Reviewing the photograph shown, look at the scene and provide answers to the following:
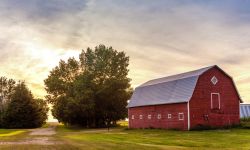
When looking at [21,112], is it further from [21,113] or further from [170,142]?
[170,142]

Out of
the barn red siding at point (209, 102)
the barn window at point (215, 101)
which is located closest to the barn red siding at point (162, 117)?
the barn red siding at point (209, 102)

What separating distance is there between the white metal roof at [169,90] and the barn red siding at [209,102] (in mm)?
888

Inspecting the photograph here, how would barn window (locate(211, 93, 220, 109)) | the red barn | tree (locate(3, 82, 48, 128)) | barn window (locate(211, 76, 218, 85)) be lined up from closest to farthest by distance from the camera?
1. the red barn
2. barn window (locate(211, 93, 220, 109))
3. barn window (locate(211, 76, 218, 85))
4. tree (locate(3, 82, 48, 128))

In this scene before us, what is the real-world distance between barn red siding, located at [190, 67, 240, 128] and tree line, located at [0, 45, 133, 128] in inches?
1032

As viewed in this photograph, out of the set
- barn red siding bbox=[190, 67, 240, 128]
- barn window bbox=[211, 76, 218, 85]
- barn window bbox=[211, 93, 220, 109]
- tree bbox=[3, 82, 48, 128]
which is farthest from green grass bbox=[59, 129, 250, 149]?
tree bbox=[3, 82, 48, 128]

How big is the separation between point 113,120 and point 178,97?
30.1 m

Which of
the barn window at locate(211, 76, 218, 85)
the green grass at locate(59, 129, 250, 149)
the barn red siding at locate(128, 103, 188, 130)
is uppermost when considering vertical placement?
the barn window at locate(211, 76, 218, 85)

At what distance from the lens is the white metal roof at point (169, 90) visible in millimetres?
52116

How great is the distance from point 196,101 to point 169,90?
18.4 feet

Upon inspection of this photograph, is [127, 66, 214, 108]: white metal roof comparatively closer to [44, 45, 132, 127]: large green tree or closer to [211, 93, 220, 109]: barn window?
[211, 93, 220, 109]: barn window

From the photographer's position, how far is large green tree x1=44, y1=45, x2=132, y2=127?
7412 cm

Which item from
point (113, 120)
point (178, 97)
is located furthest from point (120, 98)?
point (178, 97)

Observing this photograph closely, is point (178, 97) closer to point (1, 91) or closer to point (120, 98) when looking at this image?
point (120, 98)

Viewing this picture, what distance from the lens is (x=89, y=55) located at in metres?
79.4
